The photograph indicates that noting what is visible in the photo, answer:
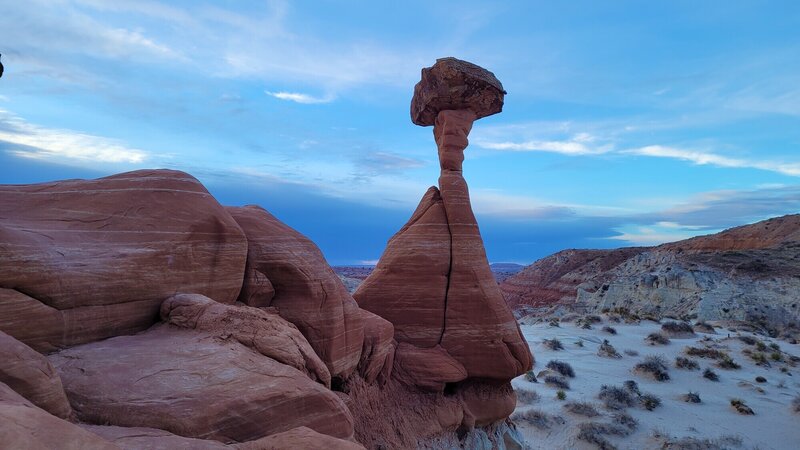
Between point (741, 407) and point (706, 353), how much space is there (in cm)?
686

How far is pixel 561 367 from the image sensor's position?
2184 cm

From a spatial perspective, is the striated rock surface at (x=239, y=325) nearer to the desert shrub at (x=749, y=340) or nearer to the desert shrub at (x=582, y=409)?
Answer: the desert shrub at (x=582, y=409)

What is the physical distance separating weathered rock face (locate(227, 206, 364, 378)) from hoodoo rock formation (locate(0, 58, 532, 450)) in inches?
1.3

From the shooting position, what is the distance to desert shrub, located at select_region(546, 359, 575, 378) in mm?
21516

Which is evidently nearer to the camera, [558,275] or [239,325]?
[239,325]

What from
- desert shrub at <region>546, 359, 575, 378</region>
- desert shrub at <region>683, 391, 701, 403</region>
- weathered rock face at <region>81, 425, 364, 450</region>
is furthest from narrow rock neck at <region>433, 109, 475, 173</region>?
desert shrub at <region>683, 391, 701, 403</region>

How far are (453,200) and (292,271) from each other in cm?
475

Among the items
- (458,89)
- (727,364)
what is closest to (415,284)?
(458,89)

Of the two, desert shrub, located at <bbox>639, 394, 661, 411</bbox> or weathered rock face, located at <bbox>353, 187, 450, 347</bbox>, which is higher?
weathered rock face, located at <bbox>353, 187, 450, 347</bbox>

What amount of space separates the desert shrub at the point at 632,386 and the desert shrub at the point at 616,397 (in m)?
0.32

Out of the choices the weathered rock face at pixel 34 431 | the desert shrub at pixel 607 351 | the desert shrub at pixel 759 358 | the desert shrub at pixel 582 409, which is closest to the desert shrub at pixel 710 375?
the desert shrub at pixel 759 358

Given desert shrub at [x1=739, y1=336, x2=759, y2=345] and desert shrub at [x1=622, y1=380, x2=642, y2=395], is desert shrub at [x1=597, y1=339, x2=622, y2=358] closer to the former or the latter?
desert shrub at [x1=622, y1=380, x2=642, y2=395]

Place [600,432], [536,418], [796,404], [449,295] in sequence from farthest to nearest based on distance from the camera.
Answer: [796,404] < [536,418] < [600,432] < [449,295]

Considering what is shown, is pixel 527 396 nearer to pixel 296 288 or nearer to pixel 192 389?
pixel 296 288
